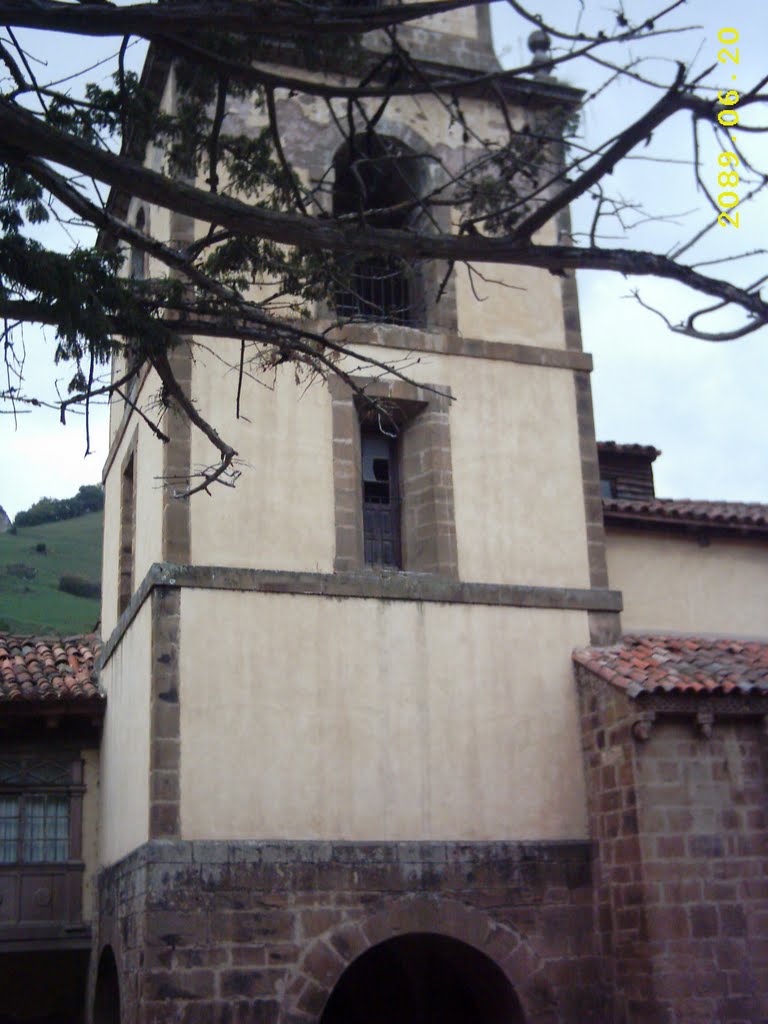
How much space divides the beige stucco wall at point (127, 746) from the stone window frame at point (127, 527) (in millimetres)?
925

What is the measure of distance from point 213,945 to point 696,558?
7.65 m

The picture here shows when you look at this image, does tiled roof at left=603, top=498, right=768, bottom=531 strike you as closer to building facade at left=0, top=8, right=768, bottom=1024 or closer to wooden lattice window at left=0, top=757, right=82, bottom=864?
building facade at left=0, top=8, right=768, bottom=1024

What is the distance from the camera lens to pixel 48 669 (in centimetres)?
1686

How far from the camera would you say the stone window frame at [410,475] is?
575 inches

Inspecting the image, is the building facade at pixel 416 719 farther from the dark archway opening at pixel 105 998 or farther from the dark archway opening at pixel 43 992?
the dark archway opening at pixel 43 992

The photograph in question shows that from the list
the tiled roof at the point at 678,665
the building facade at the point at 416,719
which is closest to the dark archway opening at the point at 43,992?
the building facade at the point at 416,719

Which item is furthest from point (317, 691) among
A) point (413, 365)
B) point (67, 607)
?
point (67, 607)

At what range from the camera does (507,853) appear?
544 inches

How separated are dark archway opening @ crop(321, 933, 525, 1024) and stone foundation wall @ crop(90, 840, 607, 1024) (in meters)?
0.84

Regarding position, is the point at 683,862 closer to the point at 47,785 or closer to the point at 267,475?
the point at 267,475

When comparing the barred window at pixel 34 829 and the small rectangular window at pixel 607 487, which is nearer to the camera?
the barred window at pixel 34 829

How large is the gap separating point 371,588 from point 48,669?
484cm

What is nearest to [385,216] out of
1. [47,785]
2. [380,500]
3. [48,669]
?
[380,500]

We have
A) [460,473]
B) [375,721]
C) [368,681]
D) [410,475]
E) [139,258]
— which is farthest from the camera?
[139,258]
